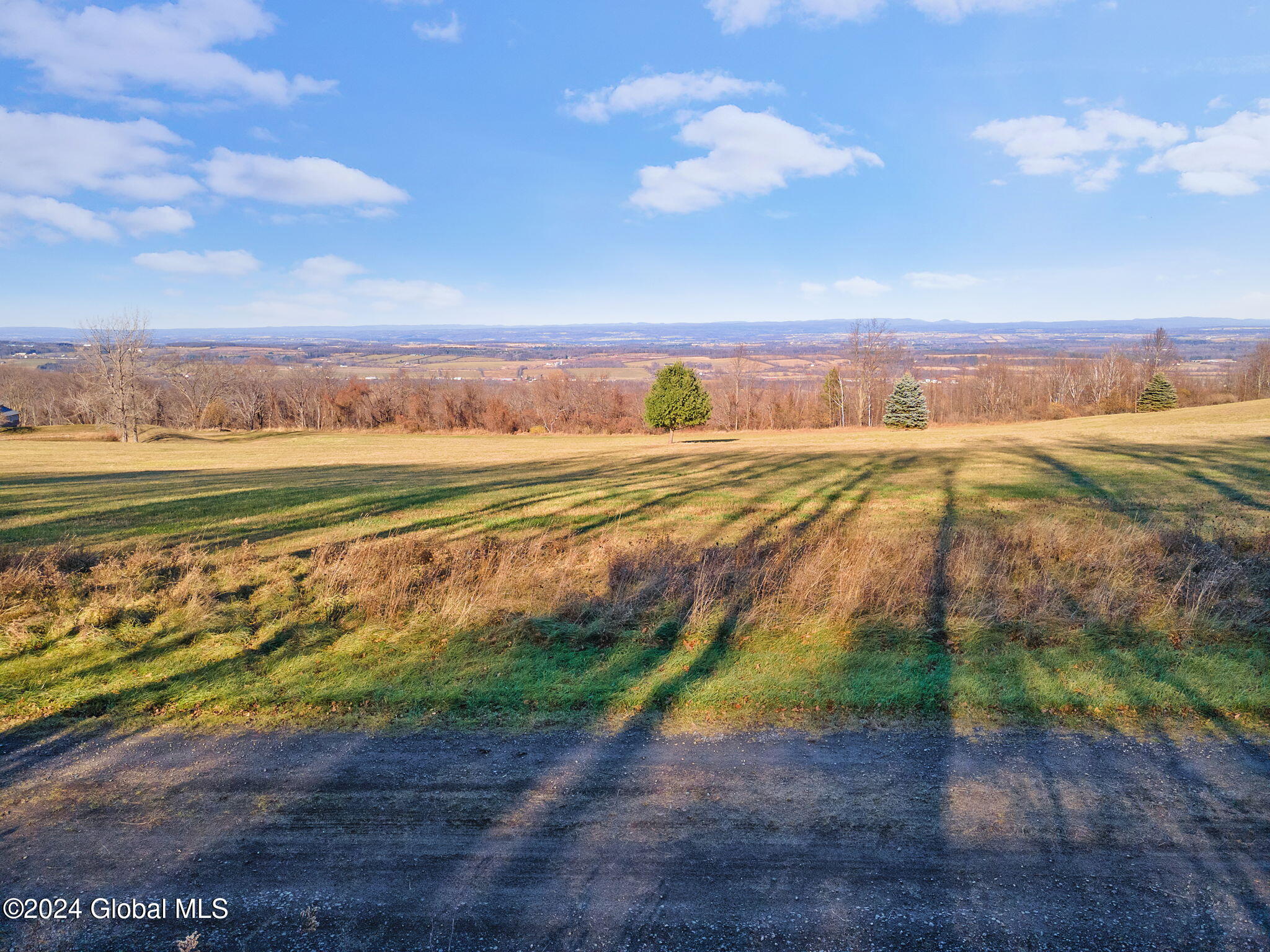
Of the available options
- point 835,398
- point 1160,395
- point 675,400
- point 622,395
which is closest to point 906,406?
point 835,398

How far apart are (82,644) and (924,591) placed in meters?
10.4

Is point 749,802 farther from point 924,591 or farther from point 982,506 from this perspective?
point 982,506

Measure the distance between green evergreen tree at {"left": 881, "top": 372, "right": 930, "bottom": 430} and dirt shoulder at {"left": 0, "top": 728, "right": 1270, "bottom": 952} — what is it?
55093mm

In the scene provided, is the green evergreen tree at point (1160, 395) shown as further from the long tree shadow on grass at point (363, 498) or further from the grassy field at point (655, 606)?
the grassy field at point (655, 606)

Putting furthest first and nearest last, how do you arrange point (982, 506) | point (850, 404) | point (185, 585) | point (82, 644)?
point (850, 404)
point (982, 506)
point (185, 585)
point (82, 644)

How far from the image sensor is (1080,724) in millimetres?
5844

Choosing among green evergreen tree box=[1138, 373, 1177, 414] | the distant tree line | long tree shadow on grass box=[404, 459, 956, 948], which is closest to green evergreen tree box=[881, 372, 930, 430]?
the distant tree line

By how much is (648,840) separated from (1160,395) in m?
70.4

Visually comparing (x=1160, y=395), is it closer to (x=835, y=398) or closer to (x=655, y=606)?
(x=835, y=398)

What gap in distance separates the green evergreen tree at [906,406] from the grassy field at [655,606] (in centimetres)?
4121

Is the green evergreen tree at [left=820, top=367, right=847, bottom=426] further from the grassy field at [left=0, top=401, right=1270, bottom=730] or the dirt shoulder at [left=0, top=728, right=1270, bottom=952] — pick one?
the dirt shoulder at [left=0, top=728, right=1270, bottom=952]

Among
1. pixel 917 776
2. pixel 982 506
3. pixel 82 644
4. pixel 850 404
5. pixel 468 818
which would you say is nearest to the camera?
pixel 468 818

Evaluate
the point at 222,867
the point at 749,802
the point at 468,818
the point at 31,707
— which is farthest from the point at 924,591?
the point at 31,707

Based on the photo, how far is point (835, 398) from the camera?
73000mm
